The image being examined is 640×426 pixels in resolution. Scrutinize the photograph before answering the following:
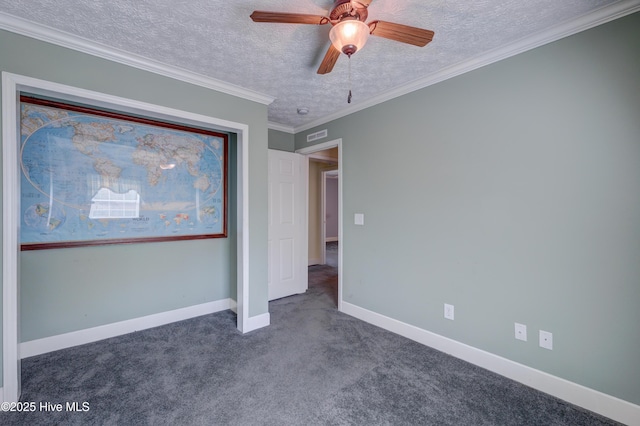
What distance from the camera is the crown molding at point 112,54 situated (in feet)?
6.07

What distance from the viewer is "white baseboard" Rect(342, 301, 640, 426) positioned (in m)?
1.69

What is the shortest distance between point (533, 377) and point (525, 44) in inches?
96.7

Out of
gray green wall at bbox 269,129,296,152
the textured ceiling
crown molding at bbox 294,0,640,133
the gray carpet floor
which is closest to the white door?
gray green wall at bbox 269,129,296,152

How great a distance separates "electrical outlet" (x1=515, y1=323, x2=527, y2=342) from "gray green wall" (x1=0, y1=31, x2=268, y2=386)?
2.37 metres

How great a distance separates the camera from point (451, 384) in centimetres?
203

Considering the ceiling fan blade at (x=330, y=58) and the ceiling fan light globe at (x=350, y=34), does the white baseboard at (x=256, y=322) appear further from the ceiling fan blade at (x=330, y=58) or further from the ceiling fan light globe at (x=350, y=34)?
the ceiling fan light globe at (x=350, y=34)

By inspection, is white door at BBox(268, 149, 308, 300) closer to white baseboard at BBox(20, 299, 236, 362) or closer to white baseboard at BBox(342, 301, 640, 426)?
white baseboard at BBox(20, 299, 236, 362)

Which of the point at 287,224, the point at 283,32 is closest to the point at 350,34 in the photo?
the point at 283,32

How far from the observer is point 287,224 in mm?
4066

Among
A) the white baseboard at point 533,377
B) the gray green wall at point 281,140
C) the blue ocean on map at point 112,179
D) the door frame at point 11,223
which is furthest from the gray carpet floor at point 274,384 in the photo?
the gray green wall at point 281,140

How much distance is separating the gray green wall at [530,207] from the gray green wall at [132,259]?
146cm

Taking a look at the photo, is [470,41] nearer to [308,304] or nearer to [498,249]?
[498,249]

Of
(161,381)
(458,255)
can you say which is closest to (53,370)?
(161,381)

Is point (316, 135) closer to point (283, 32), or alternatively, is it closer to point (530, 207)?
point (283, 32)
